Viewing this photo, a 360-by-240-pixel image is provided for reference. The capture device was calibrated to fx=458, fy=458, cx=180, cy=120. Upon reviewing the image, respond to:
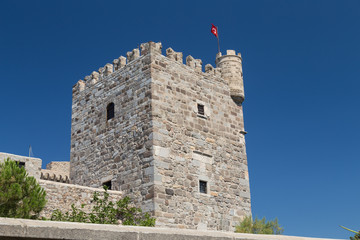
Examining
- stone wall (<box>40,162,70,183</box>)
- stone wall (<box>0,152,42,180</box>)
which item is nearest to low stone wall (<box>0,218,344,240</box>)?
stone wall (<box>0,152,42,180</box>)

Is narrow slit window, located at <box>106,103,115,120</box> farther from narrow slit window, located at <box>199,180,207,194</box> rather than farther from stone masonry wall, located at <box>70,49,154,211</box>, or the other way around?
narrow slit window, located at <box>199,180,207,194</box>

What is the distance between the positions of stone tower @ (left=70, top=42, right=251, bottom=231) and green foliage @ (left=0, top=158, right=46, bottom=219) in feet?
12.7

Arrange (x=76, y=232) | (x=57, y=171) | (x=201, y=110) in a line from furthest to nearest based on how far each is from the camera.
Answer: (x=57, y=171), (x=201, y=110), (x=76, y=232)

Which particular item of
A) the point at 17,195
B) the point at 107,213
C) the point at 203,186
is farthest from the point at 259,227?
the point at 17,195

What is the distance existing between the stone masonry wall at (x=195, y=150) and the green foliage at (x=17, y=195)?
3.97 m

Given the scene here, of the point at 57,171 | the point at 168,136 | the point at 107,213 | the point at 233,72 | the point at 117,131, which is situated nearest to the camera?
the point at 107,213

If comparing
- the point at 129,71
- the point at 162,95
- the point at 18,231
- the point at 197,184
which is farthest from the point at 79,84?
the point at 18,231

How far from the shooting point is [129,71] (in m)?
17.1

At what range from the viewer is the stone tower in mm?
15172

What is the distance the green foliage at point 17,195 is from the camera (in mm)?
11430

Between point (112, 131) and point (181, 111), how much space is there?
273 centimetres

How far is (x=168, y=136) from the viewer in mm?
15641

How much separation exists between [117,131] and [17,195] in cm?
577

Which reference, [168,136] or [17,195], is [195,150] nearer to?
[168,136]
